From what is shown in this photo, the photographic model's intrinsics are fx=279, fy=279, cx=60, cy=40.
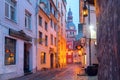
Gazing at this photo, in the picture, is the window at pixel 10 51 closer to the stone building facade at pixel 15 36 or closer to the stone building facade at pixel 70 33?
the stone building facade at pixel 15 36

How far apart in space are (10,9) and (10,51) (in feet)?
10.1

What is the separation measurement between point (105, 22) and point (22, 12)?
20620mm

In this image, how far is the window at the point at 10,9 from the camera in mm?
19503

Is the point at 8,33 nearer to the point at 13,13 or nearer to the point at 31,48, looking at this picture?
the point at 13,13

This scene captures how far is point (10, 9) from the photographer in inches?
804

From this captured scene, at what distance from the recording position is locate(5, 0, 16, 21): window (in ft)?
64.0

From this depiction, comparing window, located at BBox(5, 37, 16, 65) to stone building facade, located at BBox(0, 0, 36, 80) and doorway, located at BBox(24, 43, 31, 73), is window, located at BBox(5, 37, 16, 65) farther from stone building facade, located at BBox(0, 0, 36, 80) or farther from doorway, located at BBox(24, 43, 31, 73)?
doorway, located at BBox(24, 43, 31, 73)

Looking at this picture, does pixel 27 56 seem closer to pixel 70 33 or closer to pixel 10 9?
pixel 10 9

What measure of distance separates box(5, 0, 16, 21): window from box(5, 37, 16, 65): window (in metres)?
1.67

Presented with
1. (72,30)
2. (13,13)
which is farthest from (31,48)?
(72,30)

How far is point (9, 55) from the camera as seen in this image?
802 inches

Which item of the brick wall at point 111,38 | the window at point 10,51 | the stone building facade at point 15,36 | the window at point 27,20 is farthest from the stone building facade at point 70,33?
the brick wall at point 111,38

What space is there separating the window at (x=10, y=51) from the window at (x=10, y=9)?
1.67 meters

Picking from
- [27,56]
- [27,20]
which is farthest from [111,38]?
[27,56]
